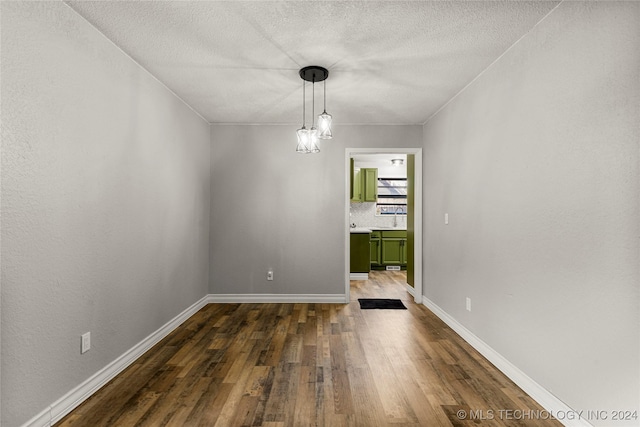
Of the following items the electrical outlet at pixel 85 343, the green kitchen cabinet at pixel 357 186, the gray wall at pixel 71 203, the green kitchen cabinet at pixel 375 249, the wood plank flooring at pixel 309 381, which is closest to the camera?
the gray wall at pixel 71 203

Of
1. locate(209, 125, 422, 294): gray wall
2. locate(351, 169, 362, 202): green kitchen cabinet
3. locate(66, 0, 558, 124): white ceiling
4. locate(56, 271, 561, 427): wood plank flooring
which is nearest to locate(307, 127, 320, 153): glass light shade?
locate(66, 0, 558, 124): white ceiling

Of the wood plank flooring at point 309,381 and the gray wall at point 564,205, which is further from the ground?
the gray wall at point 564,205

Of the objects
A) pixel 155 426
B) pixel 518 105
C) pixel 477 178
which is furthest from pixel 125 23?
pixel 477 178

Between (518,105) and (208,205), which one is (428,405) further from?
(208,205)

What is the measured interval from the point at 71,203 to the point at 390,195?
682 cm

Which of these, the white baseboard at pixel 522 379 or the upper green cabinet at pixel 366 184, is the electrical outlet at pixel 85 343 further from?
the upper green cabinet at pixel 366 184

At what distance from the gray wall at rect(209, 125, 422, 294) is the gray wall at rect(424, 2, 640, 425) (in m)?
1.87

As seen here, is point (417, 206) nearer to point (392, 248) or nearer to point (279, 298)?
point (279, 298)

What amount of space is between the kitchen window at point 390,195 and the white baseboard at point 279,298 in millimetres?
3818

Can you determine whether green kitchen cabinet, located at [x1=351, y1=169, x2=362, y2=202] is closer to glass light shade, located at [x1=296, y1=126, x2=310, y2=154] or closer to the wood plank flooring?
the wood plank flooring

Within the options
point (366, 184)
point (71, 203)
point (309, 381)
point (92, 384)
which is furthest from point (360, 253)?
point (71, 203)

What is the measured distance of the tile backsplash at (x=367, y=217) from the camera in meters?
8.04

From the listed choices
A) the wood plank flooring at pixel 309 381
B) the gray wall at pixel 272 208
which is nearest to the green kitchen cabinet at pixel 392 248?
the gray wall at pixel 272 208

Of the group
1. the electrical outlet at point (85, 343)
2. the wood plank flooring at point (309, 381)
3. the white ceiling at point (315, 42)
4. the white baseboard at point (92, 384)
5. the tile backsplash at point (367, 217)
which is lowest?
the wood plank flooring at point (309, 381)
